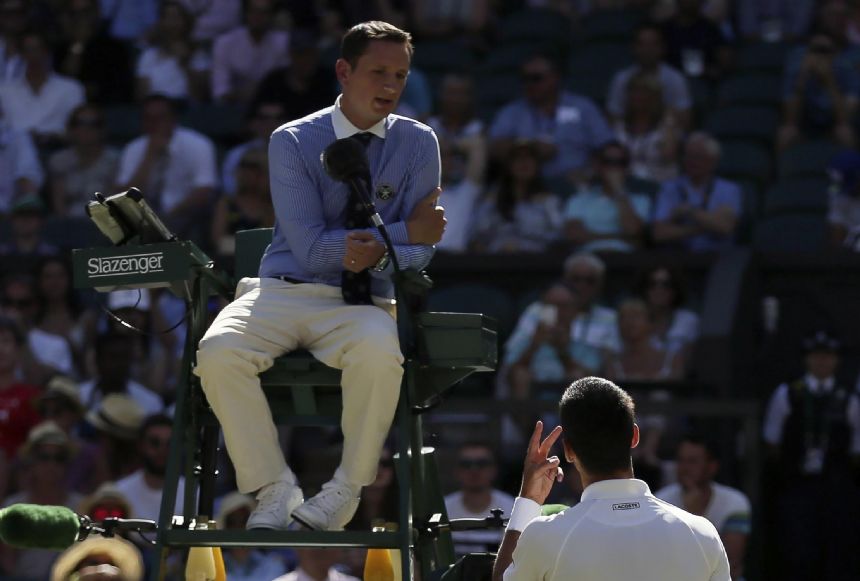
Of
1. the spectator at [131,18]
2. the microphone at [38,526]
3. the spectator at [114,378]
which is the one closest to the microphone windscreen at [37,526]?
the microphone at [38,526]

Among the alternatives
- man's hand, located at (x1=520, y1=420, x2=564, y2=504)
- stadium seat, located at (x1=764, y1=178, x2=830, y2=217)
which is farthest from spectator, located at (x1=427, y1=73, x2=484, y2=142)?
man's hand, located at (x1=520, y1=420, x2=564, y2=504)

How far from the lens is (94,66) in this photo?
1494cm

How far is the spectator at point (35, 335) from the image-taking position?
38.1 feet

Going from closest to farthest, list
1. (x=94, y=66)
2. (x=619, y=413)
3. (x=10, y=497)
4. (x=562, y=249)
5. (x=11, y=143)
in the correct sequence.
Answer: (x=619, y=413), (x=10, y=497), (x=562, y=249), (x=11, y=143), (x=94, y=66)

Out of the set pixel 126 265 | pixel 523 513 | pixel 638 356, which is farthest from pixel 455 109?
pixel 523 513

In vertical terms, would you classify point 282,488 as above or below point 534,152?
below

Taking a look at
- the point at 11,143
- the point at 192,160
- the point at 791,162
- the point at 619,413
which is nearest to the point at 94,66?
the point at 11,143

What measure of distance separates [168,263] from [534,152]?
20.9 feet

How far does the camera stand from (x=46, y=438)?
10.6 m

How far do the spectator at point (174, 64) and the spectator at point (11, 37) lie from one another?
3.13ft

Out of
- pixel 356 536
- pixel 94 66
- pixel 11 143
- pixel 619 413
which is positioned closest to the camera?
pixel 619 413

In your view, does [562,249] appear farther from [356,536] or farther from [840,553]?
[356,536]

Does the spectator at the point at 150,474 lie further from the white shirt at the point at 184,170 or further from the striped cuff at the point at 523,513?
the striped cuff at the point at 523,513

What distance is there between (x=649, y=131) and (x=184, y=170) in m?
3.25
